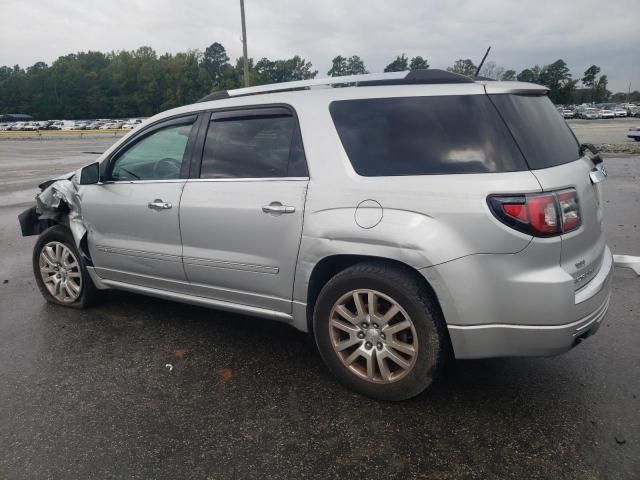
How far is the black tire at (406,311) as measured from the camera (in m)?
2.69

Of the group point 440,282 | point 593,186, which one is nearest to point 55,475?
point 440,282

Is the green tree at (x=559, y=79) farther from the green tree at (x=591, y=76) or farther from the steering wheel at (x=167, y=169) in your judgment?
the steering wheel at (x=167, y=169)

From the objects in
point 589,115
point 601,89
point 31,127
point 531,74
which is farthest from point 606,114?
point 31,127

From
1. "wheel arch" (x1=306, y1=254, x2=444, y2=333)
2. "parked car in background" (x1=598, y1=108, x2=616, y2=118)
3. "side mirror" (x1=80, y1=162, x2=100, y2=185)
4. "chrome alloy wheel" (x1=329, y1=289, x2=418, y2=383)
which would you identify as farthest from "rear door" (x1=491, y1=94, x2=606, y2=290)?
"parked car in background" (x1=598, y1=108, x2=616, y2=118)

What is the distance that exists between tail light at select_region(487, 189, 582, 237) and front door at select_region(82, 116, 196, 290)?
218 centimetres

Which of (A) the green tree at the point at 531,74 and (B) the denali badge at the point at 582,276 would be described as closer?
(B) the denali badge at the point at 582,276

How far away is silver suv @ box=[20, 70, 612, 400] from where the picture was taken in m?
2.53

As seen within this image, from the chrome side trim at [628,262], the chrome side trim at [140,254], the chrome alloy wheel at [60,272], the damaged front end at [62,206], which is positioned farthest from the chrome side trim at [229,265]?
the chrome side trim at [628,262]

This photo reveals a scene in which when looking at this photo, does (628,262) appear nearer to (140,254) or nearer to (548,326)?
(548,326)

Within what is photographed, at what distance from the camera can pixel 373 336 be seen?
289cm

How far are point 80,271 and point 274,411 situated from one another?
→ 8.10 ft

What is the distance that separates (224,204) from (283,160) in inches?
19.4

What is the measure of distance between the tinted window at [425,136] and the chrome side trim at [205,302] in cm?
109

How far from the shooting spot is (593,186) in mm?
2947
